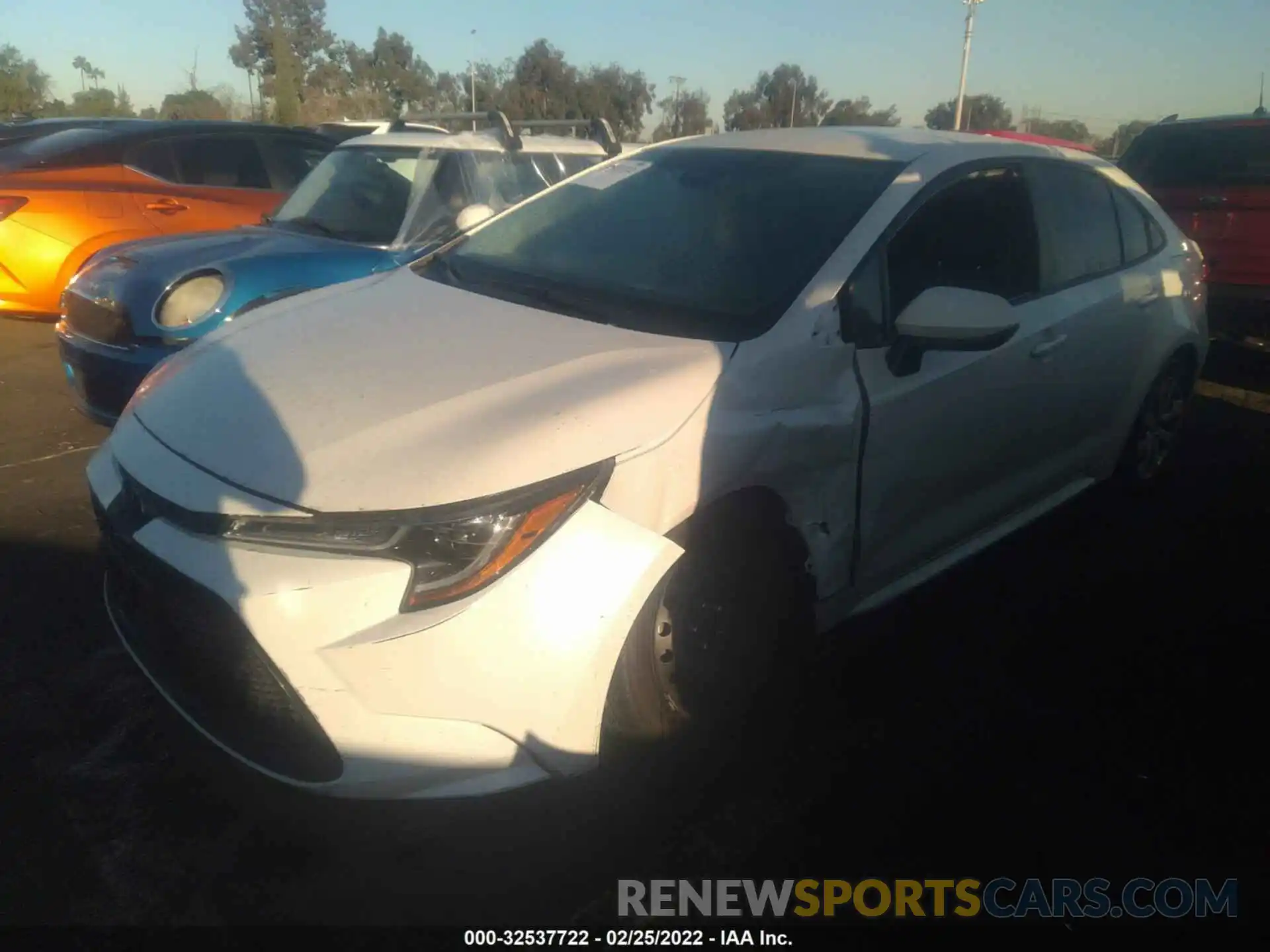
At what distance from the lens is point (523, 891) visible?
2.29 meters

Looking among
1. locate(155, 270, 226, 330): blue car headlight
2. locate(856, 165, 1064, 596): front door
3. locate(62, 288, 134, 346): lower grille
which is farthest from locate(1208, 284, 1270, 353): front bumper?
locate(62, 288, 134, 346): lower grille

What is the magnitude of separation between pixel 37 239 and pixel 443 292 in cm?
504

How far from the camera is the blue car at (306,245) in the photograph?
4402 millimetres

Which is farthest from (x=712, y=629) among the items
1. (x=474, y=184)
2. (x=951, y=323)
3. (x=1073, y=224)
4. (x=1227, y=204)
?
(x=1227, y=204)

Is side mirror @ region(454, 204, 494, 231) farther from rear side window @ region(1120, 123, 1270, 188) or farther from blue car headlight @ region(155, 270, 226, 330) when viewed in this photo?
rear side window @ region(1120, 123, 1270, 188)

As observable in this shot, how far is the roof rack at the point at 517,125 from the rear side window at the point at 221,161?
132 centimetres

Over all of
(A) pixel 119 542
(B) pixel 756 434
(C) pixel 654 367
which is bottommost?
(A) pixel 119 542

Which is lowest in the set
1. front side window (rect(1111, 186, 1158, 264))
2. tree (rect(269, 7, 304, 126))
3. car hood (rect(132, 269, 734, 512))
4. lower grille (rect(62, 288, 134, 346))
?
lower grille (rect(62, 288, 134, 346))

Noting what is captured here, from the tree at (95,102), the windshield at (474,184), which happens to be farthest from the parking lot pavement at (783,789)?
the tree at (95,102)

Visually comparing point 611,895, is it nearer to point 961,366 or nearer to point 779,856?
point 779,856

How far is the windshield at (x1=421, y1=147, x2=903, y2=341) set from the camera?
2.85 m

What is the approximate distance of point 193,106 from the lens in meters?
34.7

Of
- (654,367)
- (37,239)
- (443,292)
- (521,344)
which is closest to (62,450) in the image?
(37,239)

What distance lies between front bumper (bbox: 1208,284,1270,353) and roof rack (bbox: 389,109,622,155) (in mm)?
4416
